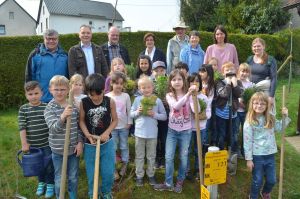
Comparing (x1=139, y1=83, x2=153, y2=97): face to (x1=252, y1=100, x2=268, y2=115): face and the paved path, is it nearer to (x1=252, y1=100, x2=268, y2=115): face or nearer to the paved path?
(x1=252, y1=100, x2=268, y2=115): face

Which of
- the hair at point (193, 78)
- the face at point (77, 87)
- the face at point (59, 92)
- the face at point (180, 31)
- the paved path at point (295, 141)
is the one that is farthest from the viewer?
the paved path at point (295, 141)

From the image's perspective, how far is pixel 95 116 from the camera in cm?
398

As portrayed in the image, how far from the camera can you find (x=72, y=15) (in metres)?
47.7

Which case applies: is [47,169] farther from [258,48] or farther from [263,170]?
[258,48]

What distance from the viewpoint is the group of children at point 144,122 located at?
4035mm

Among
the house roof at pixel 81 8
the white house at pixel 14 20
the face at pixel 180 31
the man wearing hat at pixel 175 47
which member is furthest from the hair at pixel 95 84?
the white house at pixel 14 20

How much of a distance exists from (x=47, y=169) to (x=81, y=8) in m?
49.4

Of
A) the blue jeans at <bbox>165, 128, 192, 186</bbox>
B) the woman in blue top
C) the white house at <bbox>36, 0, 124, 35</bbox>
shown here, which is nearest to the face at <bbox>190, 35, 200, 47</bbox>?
the woman in blue top

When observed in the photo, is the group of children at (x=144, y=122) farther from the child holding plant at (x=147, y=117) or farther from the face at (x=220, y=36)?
the face at (x=220, y=36)

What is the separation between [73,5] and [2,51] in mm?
40488

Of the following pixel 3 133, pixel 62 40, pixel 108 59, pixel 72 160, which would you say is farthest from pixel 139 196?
pixel 62 40

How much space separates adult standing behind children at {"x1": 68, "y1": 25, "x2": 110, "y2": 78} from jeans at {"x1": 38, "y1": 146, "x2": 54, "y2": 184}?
1337mm

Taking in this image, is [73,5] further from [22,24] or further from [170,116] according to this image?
[170,116]

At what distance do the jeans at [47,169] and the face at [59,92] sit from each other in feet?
2.42
